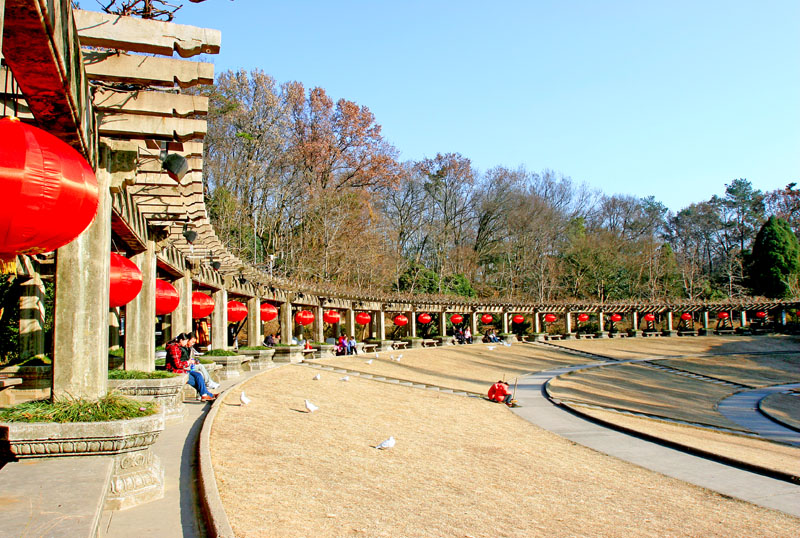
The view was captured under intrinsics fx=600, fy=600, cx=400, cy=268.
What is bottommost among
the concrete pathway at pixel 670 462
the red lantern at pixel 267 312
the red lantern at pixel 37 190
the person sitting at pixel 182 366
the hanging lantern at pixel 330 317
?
the concrete pathway at pixel 670 462

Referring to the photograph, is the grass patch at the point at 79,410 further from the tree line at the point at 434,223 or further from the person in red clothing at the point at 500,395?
the tree line at the point at 434,223

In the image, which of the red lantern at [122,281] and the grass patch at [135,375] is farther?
the grass patch at [135,375]

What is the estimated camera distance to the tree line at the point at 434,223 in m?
32.2

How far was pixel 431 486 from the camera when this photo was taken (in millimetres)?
7230

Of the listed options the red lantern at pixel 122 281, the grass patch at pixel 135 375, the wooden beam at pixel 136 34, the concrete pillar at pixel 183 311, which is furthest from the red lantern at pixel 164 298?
the wooden beam at pixel 136 34

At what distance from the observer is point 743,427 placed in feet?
54.3

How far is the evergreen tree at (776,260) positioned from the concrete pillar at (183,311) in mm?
53700

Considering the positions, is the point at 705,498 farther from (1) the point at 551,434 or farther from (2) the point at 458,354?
(2) the point at 458,354

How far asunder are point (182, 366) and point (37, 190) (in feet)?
24.0

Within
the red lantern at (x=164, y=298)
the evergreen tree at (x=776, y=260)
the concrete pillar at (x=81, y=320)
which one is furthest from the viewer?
the evergreen tree at (x=776, y=260)

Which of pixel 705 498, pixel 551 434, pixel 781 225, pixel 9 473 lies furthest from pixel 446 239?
pixel 9 473

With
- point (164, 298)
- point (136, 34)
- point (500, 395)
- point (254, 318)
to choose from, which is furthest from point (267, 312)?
point (136, 34)

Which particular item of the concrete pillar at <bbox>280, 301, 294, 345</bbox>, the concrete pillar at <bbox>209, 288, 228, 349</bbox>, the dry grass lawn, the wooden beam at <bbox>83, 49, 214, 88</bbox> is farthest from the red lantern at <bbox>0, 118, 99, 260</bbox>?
the concrete pillar at <bbox>280, 301, 294, 345</bbox>

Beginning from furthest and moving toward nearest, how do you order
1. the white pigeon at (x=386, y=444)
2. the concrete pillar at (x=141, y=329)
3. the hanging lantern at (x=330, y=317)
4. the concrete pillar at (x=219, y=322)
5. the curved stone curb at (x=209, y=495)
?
the hanging lantern at (x=330, y=317) → the concrete pillar at (x=219, y=322) → the concrete pillar at (x=141, y=329) → the white pigeon at (x=386, y=444) → the curved stone curb at (x=209, y=495)
